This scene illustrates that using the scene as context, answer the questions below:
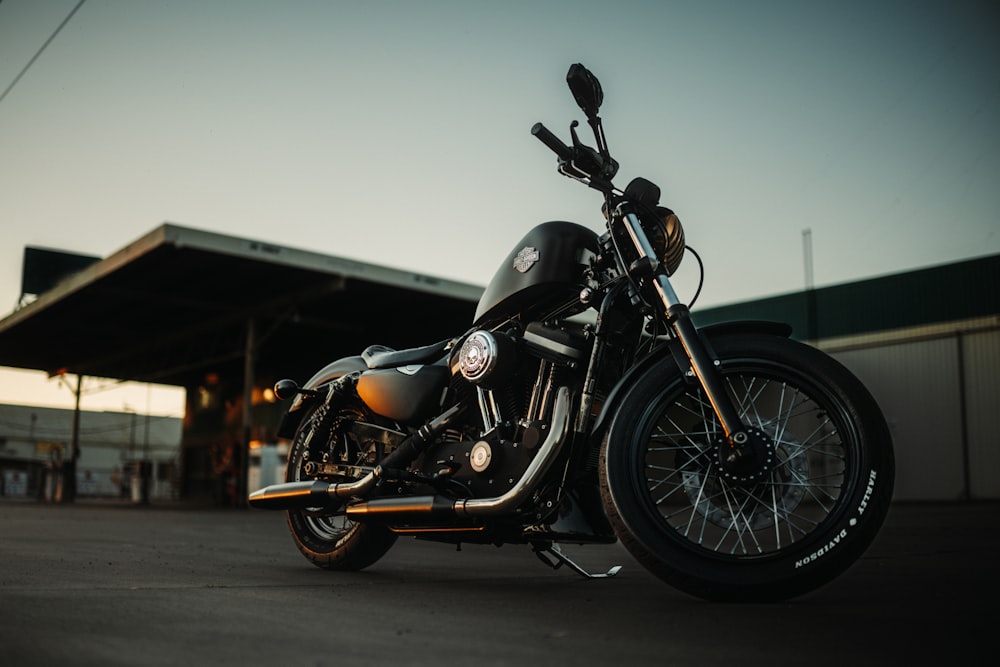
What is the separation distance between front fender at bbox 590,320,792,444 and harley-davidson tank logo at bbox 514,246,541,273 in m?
0.61

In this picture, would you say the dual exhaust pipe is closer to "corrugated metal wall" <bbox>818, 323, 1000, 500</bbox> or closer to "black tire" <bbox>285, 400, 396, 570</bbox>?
"black tire" <bbox>285, 400, 396, 570</bbox>

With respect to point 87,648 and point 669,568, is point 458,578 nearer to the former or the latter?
point 669,568

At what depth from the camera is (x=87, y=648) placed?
78.6 inches

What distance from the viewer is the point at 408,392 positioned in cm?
384

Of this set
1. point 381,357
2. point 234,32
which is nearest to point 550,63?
point 381,357

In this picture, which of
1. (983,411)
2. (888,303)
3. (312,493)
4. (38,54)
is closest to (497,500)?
(312,493)

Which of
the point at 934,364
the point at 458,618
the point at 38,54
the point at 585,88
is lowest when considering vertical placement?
the point at 458,618

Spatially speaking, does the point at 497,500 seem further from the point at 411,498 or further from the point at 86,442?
the point at 86,442

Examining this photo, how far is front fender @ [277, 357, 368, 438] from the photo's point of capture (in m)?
4.38

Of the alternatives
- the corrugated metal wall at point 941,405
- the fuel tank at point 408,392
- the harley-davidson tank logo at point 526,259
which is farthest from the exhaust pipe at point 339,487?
the corrugated metal wall at point 941,405

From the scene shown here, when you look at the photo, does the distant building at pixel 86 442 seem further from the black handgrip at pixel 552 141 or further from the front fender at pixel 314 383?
the black handgrip at pixel 552 141

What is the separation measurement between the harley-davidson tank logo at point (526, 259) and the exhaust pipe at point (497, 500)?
0.49 m

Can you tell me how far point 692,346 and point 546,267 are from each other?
0.70 meters

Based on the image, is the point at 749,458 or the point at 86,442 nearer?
the point at 749,458
